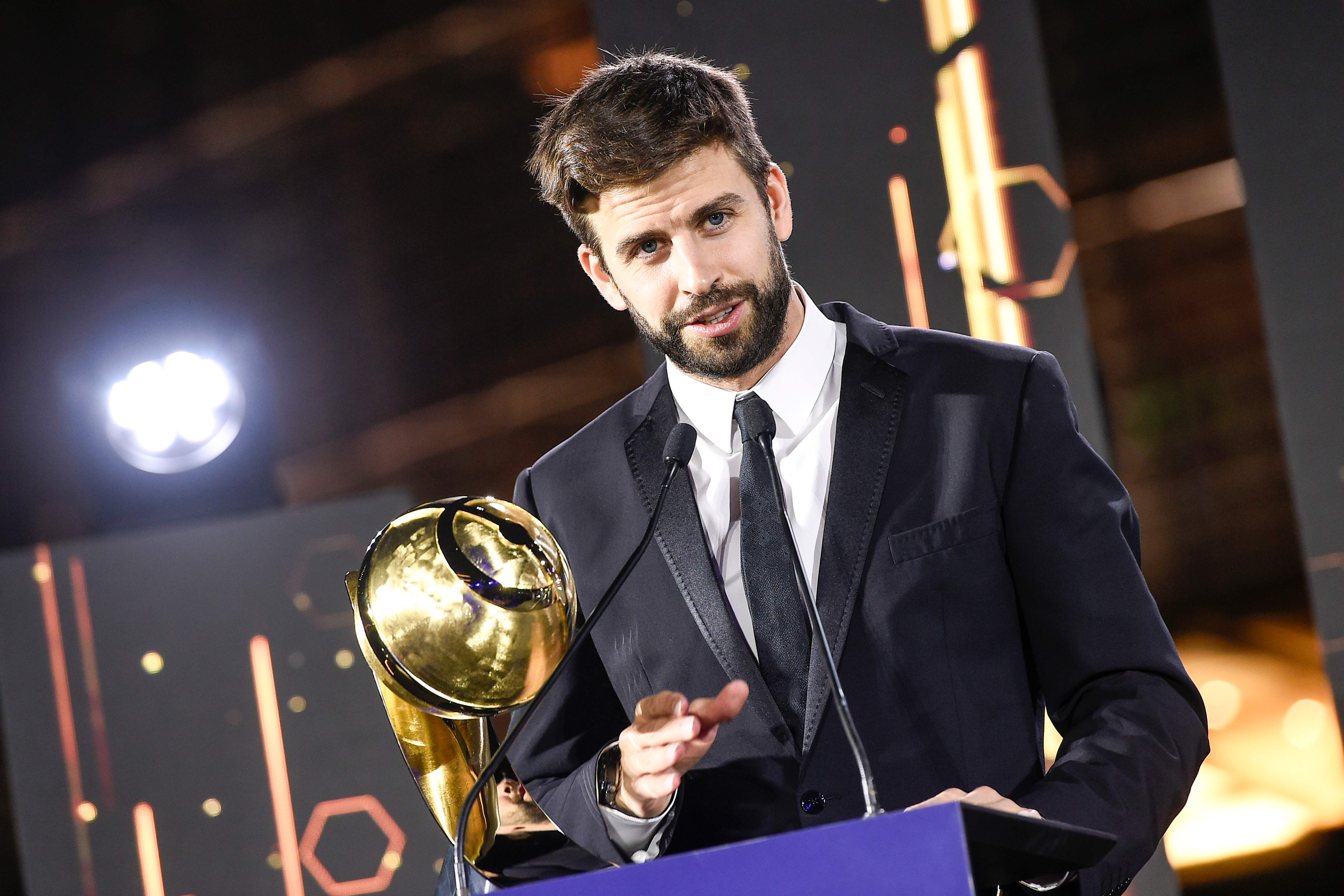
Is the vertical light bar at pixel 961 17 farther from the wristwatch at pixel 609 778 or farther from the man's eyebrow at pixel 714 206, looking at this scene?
the wristwatch at pixel 609 778

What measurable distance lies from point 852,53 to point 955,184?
0.36m

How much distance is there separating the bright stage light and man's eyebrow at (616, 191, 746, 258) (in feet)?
8.15

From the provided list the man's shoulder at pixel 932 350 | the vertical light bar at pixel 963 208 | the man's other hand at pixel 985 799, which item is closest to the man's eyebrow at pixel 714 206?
the man's shoulder at pixel 932 350

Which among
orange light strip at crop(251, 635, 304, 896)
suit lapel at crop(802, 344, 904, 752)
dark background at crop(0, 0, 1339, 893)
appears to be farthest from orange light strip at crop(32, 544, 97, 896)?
suit lapel at crop(802, 344, 904, 752)

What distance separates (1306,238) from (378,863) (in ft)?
8.77

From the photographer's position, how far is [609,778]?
4.19ft

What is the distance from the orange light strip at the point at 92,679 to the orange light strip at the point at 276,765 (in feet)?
1.31

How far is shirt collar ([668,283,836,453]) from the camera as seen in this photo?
1.58m

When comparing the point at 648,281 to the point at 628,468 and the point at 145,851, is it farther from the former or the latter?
the point at 145,851

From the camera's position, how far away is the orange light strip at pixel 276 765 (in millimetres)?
3025

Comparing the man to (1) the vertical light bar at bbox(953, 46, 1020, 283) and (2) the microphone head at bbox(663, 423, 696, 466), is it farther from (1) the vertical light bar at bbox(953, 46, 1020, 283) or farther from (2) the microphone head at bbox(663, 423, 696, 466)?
(1) the vertical light bar at bbox(953, 46, 1020, 283)

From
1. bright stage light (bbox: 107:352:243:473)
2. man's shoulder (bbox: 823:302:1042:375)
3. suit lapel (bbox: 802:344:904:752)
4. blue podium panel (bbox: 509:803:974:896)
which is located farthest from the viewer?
bright stage light (bbox: 107:352:243:473)

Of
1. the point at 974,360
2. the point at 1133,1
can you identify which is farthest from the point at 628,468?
the point at 1133,1

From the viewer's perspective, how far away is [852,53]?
2527 millimetres
